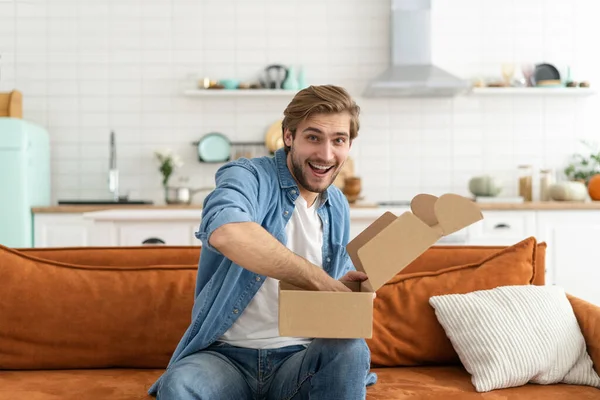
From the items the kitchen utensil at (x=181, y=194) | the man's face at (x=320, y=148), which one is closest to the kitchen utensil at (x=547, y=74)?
the kitchen utensil at (x=181, y=194)

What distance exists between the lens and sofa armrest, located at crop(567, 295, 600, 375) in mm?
2029

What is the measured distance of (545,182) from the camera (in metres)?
5.25

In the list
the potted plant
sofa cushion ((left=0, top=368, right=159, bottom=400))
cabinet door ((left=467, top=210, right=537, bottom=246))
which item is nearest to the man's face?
sofa cushion ((left=0, top=368, right=159, bottom=400))

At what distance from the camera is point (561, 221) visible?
477 cm

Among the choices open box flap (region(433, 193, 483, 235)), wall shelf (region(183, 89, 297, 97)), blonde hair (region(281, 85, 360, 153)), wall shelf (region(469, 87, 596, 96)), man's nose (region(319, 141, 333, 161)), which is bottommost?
open box flap (region(433, 193, 483, 235))

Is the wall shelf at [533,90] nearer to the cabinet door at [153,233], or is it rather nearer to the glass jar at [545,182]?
the glass jar at [545,182]

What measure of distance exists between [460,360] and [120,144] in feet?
13.2

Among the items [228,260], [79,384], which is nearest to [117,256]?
[79,384]

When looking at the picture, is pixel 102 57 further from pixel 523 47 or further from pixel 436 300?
pixel 436 300

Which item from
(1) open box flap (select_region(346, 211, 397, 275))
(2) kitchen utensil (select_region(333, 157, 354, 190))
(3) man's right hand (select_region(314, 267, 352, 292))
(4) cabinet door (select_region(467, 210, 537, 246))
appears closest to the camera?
(3) man's right hand (select_region(314, 267, 352, 292))

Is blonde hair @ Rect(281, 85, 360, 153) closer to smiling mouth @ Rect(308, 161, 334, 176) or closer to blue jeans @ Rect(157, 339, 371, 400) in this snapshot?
smiling mouth @ Rect(308, 161, 334, 176)

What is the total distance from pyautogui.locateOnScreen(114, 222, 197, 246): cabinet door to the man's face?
181 cm

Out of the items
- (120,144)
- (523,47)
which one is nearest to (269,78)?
(120,144)

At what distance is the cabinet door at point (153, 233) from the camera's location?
11.7 feet
